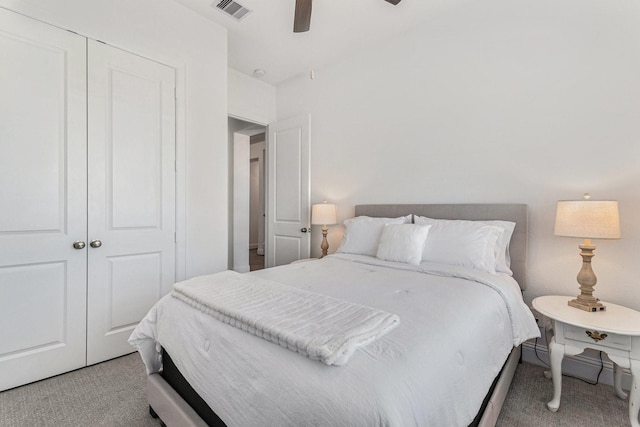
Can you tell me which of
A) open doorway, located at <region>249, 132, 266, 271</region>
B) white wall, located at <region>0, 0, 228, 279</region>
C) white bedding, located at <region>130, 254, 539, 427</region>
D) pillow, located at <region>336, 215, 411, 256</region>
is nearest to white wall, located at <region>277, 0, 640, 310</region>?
pillow, located at <region>336, 215, 411, 256</region>

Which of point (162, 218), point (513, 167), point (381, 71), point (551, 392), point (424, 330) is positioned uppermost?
point (381, 71)

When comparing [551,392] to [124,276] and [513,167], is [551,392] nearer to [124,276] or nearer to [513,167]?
[513,167]

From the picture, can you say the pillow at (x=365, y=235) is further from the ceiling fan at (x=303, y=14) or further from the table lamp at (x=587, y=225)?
the ceiling fan at (x=303, y=14)

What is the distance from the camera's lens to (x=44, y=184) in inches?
77.5

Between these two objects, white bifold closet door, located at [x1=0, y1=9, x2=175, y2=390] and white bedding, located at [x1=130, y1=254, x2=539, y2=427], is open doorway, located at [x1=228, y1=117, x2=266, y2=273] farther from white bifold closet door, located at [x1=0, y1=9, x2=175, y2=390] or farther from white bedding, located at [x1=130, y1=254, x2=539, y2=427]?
white bedding, located at [x1=130, y1=254, x2=539, y2=427]

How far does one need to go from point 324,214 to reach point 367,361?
2.45 metres

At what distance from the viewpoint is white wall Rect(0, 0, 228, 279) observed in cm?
227

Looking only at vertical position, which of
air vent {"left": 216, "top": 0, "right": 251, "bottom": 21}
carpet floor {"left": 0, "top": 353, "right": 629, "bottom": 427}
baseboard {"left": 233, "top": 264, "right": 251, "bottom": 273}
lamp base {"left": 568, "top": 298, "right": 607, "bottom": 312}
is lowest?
carpet floor {"left": 0, "top": 353, "right": 629, "bottom": 427}

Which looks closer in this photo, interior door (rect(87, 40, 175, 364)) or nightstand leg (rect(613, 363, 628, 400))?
nightstand leg (rect(613, 363, 628, 400))

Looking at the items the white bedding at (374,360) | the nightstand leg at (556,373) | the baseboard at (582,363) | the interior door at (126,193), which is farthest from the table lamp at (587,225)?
the interior door at (126,193)

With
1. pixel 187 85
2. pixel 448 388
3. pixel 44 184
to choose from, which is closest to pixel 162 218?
pixel 44 184

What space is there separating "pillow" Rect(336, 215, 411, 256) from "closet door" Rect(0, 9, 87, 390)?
202 centimetres

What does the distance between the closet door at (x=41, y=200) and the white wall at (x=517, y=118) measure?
2.43 meters

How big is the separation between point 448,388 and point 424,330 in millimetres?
192
